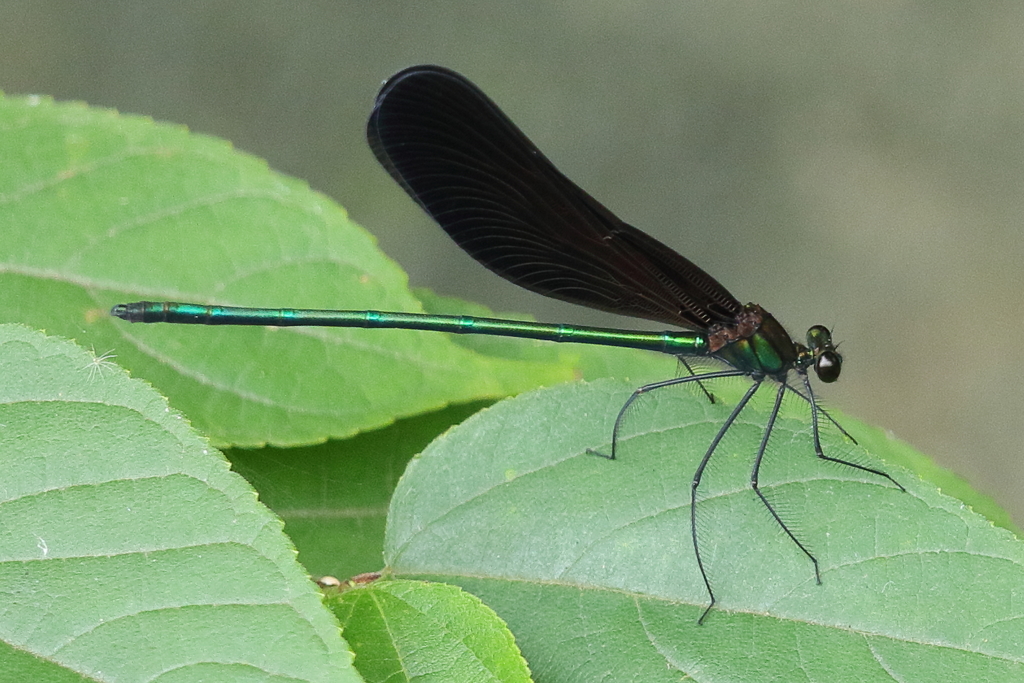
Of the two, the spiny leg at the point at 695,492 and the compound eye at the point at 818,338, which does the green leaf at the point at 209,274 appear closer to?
the spiny leg at the point at 695,492

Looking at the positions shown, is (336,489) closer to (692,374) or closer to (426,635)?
(426,635)

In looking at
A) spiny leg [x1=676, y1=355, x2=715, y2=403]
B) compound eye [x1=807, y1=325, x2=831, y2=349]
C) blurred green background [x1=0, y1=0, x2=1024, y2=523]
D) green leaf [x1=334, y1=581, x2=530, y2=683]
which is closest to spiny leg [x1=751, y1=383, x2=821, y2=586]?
spiny leg [x1=676, y1=355, x2=715, y2=403]

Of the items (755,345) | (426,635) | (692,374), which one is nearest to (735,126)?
(755,345)

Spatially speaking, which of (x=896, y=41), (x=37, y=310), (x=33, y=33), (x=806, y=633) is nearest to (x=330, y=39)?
(x=33, y=33)

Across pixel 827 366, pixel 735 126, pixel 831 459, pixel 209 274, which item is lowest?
pixel 209 274

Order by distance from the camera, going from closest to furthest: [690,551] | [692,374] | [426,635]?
[426,635], [690,551], [692,374]

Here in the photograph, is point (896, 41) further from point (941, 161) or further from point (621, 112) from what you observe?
point (621, 112)
